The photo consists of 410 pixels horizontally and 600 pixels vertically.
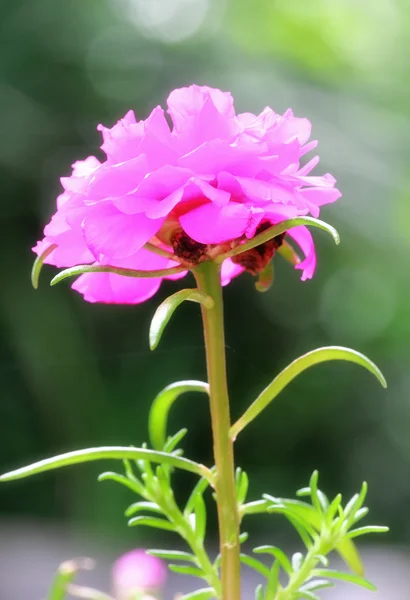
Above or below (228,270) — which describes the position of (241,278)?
above

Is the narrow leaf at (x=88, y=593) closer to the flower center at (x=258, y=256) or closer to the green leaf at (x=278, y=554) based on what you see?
the green leaf at (x=278, y=554)

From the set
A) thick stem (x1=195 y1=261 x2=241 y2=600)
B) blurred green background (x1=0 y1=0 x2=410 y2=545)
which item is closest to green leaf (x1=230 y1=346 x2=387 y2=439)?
thick stem (x1=195 y1=261 x2=241 y2=600)

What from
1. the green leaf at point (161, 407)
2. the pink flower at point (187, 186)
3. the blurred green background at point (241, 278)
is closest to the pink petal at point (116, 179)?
the pink flower at point (187, 186)

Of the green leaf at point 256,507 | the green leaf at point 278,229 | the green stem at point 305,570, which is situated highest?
the green leaf at point 278,229

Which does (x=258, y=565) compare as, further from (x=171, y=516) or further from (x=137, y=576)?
(x=137, y=576)

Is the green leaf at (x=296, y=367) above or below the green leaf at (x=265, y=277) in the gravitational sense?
below

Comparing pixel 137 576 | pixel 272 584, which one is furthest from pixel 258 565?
pixel 137 576

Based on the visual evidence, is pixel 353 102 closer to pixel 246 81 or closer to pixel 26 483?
pixel 246 81

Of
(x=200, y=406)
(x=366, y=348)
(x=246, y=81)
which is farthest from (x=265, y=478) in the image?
(x=246, y=81)
